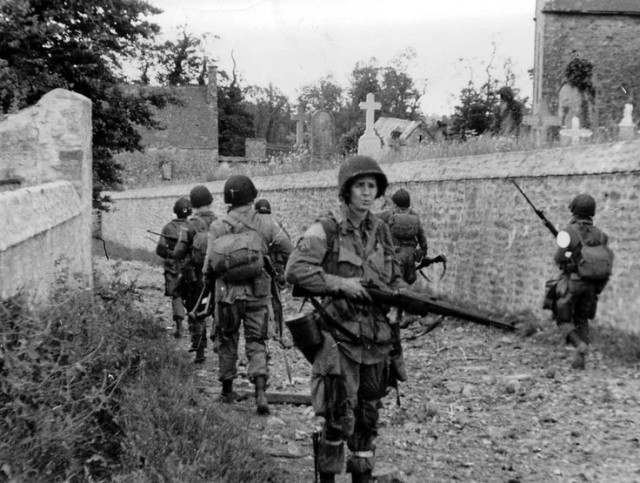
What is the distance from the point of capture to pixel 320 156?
796 inches

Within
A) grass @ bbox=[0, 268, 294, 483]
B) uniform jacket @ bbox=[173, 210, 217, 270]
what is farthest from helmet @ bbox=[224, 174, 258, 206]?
uniform jacket @ bbox=[173, 210, 217, 270]

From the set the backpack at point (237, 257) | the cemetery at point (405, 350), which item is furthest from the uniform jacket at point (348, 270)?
the backpack at point (237, 257)

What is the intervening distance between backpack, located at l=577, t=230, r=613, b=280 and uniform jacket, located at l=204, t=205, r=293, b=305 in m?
3.12

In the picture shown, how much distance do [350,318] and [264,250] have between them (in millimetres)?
2441

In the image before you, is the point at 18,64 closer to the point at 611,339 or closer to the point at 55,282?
the point at 55,282

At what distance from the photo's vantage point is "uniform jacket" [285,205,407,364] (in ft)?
15.0

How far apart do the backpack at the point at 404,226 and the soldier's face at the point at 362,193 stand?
566 cm

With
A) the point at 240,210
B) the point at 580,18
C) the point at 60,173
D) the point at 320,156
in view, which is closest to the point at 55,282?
the point at 240,210

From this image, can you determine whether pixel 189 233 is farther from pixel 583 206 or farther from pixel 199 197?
pixel 583 206

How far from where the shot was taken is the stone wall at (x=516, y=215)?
917cm

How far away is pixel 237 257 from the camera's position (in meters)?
6.73

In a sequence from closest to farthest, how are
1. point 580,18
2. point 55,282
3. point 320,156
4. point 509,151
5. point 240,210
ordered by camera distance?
point 55,282
point 240,210
point 509,151
point 320,156
point 580,18

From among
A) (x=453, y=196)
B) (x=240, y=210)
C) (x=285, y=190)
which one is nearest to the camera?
(x=240, y=210)

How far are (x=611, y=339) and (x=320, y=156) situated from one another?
39.4 feet
